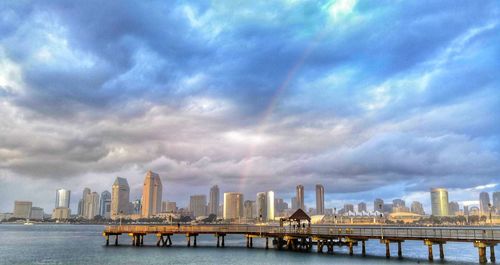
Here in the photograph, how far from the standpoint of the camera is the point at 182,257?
69.3m

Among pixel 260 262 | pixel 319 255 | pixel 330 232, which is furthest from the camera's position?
pixel 330 232

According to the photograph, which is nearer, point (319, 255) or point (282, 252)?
point (319, 255)

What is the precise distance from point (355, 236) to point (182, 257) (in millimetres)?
28889

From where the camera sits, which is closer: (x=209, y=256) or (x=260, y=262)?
(x=260, y=262)

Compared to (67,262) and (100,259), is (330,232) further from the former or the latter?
(67,262)

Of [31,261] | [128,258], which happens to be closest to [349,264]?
[128,258]

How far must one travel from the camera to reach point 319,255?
233 feet

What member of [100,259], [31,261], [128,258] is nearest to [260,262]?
[128,258]

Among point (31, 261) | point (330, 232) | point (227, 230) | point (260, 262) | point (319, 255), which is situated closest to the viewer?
point (260, 262)

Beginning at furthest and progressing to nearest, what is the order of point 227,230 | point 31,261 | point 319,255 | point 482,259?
point 227,230
point 319,255
point 31,261
point 482,259

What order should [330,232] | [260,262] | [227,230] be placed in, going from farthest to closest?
[227,230]
[330,232]
[260,262]

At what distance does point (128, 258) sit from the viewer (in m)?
67.2

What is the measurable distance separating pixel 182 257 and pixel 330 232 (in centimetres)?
2684

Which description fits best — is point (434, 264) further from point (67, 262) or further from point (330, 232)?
point (67, 262)
